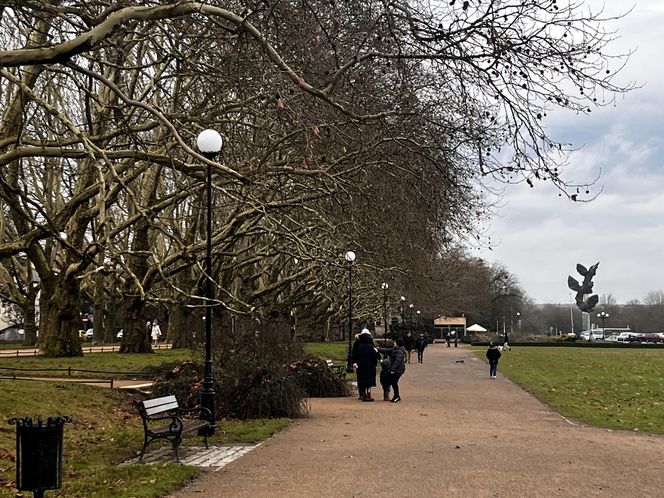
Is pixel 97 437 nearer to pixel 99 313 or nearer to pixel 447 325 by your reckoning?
pixel 99 313

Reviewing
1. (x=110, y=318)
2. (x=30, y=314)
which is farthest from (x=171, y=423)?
(x=110, y=318)

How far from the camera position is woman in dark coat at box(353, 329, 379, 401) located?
19.3 m

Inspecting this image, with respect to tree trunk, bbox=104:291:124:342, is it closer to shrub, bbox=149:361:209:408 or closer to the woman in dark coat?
the woman in dark coat

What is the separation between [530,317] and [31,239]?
153 meters

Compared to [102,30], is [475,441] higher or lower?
lower

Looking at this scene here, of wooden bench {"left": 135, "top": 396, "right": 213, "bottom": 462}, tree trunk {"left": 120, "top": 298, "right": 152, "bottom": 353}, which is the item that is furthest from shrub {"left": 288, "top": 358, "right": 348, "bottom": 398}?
tree trunk {"left": 120, "top": 298, "right": 152, "bottom": 353}

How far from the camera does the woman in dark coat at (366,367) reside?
19344 millimetres

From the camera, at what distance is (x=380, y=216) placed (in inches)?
794

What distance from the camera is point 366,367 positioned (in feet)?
63.8

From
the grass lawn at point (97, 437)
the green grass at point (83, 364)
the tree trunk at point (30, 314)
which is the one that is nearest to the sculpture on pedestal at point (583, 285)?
the tree trunk at point (30, 314)

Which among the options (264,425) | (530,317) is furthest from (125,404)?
(530,317)

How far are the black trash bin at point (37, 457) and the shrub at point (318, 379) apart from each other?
1239cm

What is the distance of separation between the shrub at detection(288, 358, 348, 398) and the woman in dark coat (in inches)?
34.9

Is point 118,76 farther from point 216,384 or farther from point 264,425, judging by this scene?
point 264,425
